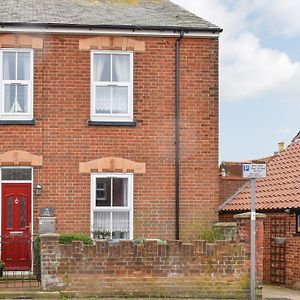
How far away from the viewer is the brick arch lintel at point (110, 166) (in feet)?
60.5

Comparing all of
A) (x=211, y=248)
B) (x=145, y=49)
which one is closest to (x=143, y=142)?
(x=145, y=49)

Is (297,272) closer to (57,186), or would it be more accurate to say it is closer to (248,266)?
(248,266)

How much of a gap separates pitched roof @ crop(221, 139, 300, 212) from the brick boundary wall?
391cm

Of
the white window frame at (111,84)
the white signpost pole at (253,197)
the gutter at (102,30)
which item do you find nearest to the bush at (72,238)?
the white window frame at (111,84)

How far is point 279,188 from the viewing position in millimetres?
21078

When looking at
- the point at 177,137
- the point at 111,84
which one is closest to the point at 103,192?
the point at 177,137

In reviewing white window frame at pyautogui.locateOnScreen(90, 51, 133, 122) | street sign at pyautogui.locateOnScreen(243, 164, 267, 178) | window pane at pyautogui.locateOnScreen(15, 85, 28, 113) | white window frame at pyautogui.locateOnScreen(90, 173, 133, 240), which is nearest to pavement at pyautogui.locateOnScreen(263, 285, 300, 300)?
street sign at pyautogui.locateOnScreen(243, 164, 267, 178)

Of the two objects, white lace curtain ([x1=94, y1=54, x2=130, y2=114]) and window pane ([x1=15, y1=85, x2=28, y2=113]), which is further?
white lace curtain ([x1=94, y1=54, x2=130, y2=114])

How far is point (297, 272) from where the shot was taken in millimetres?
18906

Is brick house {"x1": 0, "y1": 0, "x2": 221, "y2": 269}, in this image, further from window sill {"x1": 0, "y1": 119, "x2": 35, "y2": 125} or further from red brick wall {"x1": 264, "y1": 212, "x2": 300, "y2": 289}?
red brick wall {"x1": 264, "y1": 212, "x2": 300, "y2": 289}

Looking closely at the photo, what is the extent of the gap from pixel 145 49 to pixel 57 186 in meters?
4.09

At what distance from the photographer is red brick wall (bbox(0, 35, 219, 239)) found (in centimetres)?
1838

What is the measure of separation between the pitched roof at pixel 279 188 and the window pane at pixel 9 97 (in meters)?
7.05

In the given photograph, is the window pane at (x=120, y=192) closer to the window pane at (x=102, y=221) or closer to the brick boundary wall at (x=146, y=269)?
the window pane at (x=102, y=221)
